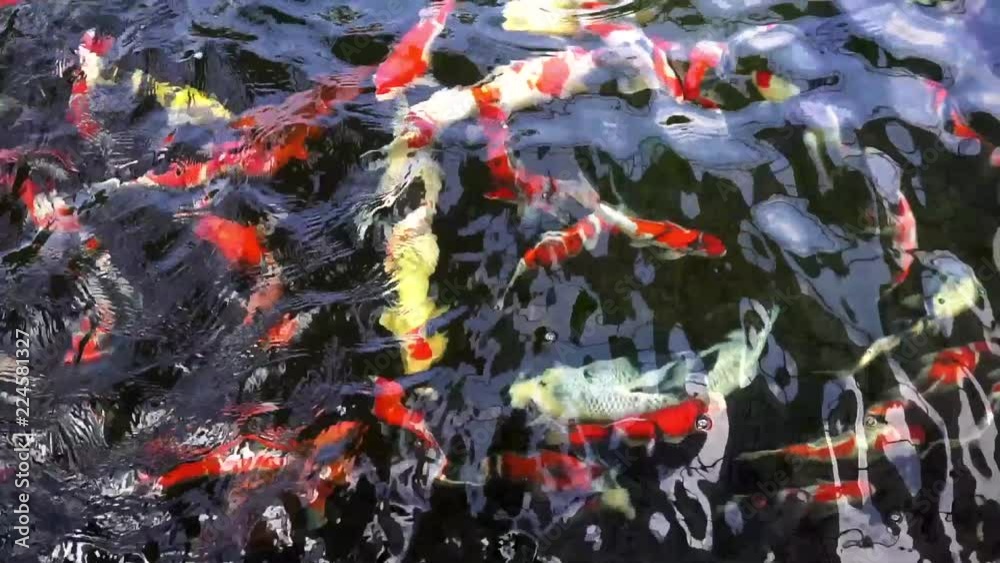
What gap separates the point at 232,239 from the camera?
3.21 feet

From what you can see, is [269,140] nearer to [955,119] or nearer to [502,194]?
[502,194]

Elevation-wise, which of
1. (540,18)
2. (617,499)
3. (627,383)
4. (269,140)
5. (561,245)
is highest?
(540,18)

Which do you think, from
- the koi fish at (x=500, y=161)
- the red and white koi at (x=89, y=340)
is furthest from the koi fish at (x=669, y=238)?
the red and white koi at (x=89, y=340)

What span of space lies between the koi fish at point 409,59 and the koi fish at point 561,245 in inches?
11.2

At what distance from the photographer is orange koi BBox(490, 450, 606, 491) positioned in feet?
2.95

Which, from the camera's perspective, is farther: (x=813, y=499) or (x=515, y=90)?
(x=515, y=90)

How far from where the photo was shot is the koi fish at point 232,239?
97 cm

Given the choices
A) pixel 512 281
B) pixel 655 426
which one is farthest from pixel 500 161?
pixel 655 426

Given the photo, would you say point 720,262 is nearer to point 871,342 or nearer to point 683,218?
point 683,218

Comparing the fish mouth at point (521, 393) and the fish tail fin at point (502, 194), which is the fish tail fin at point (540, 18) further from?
the fish mouth at point (521, 393)

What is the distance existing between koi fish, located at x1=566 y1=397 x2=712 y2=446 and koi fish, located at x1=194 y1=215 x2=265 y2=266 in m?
0.46

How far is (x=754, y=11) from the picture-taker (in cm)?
100

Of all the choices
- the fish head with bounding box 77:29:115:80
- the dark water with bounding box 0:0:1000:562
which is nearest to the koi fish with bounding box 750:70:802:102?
the dark water with bounding box 0:0:1000:562

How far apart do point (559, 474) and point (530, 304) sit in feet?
0.69
